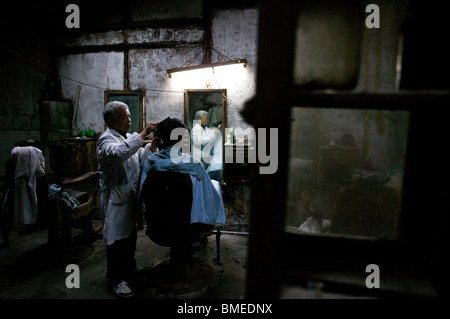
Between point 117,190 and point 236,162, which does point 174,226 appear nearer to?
point 117,190

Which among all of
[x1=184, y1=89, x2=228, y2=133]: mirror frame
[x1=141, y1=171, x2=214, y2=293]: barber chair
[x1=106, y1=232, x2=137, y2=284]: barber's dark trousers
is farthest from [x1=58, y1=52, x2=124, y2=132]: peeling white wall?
[x1=141, y1=171, x2=214, y2=293]: barber chair

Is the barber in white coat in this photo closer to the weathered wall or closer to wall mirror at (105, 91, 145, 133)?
wall mirror at (105, 91, 145, 133)

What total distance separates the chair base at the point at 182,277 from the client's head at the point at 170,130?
1.52m

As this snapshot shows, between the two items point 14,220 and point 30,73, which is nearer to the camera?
point 14,220

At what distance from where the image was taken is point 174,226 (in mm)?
2574

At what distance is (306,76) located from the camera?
0.74m

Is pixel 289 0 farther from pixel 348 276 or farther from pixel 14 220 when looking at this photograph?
pixel 14 220

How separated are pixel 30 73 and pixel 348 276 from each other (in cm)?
623

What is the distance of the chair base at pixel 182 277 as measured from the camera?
279 centimetres

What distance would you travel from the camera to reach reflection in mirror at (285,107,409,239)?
105 centimetres

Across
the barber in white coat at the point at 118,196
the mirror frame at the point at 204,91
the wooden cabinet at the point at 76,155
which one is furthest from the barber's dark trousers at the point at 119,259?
the wooden cabinet at the point at 76,155

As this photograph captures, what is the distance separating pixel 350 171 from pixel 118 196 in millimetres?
2868

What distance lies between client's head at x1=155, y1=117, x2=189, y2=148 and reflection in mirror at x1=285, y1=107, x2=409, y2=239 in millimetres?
1251
